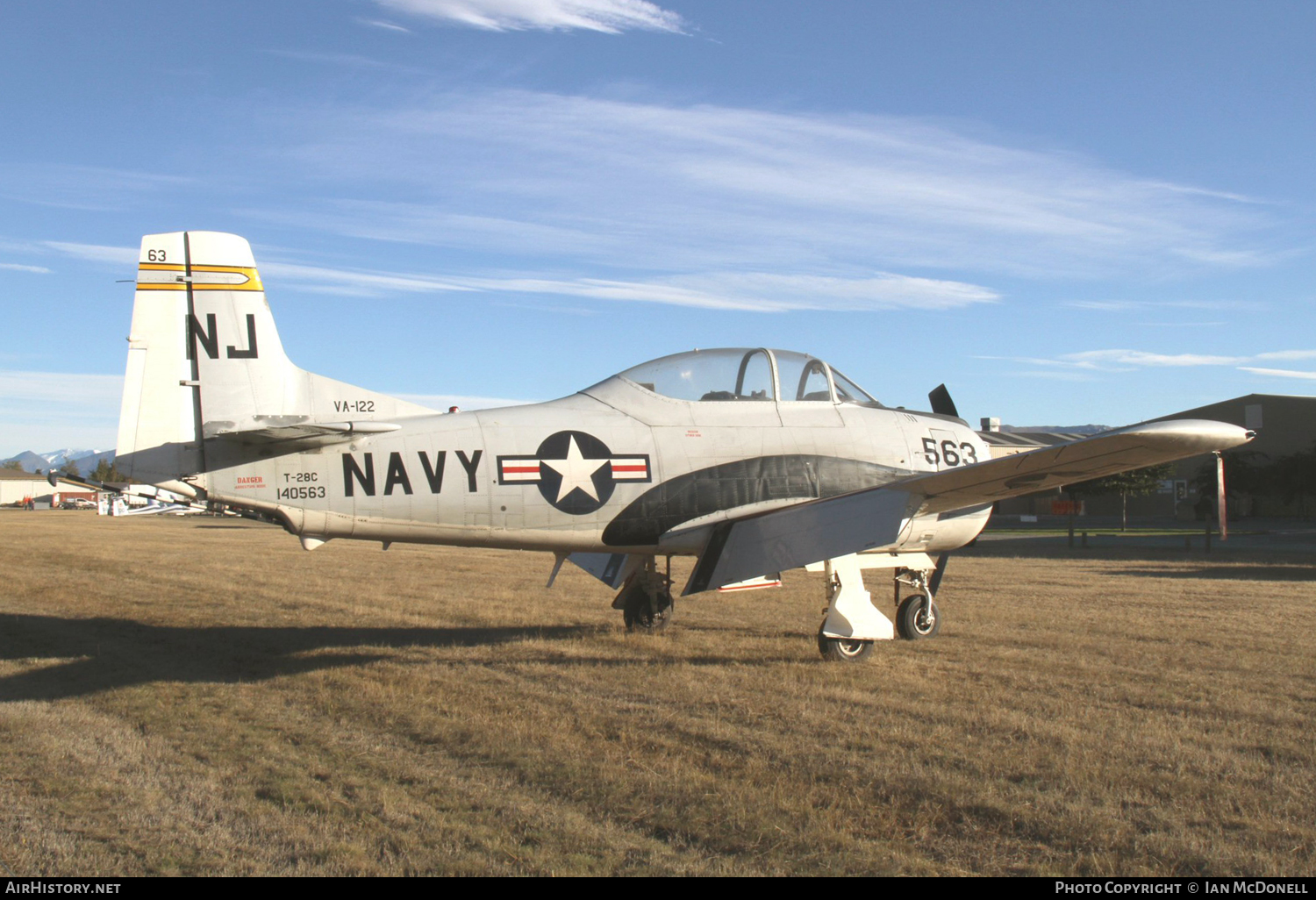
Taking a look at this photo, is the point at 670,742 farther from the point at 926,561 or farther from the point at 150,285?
the point at 150,285

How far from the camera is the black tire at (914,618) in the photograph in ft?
34.3

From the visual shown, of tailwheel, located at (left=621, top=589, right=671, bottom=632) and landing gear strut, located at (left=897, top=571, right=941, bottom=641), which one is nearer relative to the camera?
landing gear strut, located at (left=897, top=571, right=941, bottom=641)

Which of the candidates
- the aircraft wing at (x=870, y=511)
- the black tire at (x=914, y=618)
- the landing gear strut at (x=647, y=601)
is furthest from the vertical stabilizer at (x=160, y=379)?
the black tire at (x=914, y=618)

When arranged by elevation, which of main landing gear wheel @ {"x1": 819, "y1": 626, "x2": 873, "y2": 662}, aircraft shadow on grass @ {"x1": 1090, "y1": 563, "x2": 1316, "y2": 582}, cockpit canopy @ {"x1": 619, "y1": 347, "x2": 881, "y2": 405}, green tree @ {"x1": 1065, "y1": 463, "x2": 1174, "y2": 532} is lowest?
aircraft shadow on grass @ {"x1": 1090, "y1": 563, "x2": 1316, "y2": 582}

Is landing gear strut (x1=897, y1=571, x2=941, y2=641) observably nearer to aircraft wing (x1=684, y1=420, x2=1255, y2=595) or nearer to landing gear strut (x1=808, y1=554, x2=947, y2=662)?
landing gear strut (x1=808, y1=554, x2=947, y2=662)

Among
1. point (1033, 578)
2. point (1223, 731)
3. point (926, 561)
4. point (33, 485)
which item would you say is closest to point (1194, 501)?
point (1033, 578)

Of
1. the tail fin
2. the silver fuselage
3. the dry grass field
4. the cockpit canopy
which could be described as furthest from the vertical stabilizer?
the cockpit canopy

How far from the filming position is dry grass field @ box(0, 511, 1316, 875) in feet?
14.3

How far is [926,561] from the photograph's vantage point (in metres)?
10.5

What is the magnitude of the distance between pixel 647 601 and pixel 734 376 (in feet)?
10.8

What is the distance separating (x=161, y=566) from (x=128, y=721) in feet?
54.1

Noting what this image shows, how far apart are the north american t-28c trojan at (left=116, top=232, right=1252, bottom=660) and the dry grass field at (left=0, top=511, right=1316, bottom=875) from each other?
Result: 127 cm

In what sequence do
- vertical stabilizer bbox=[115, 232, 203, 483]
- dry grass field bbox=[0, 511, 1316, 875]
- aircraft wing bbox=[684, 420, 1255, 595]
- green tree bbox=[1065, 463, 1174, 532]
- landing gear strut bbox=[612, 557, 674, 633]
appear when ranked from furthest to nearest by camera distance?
green tree bbox=[1065, 463, 1174, 532] → landing gear strut bbox=[612, 557, 674, 633] → aircraft wing bbox=[684, 420, 1255, 595] → vertical stabilizer bbox=[115, 232, 203, 483] → dry grass field bbox=[0, 511, 1316, 875]

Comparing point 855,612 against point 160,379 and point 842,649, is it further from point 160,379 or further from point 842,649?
point 160,379
